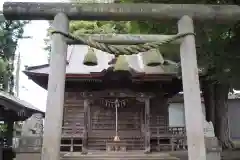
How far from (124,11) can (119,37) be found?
0.44m

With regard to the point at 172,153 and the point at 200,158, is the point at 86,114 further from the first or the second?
the point at 200,158

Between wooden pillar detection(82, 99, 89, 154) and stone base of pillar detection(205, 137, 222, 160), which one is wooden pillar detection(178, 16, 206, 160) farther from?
wooden pillar detection(82, 99, 89, 154)

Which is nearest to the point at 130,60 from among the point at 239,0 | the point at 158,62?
the point at 239,0

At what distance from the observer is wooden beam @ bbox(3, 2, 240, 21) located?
5.12 m

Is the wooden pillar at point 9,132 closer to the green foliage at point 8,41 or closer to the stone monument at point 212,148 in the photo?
the green foliage at point 8,41

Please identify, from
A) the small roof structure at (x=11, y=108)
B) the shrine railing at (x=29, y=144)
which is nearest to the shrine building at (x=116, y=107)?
the small roof structure at (x=11, y=108)

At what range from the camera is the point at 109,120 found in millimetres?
13844

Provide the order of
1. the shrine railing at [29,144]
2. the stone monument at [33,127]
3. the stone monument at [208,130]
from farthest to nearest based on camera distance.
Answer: the stone monument at [33,127] → the shrine railing at [29,144] → the stone monument at [208,130]

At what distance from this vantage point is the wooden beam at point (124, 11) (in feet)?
16.8

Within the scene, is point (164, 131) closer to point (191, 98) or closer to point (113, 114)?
point (113, 114)

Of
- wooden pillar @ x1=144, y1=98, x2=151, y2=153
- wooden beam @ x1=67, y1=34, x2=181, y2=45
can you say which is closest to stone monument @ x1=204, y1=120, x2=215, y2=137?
wooden pillar @ x1=144, y1=98, x2=151, y2=153

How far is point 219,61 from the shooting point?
841 centimetres

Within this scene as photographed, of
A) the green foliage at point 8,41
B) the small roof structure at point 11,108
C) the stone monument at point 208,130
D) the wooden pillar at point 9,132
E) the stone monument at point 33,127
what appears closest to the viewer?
the stone monument at point 208,130

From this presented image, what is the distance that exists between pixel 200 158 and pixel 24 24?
23866 millimetres
